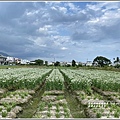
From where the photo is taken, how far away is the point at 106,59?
3795 mm

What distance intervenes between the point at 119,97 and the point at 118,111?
4.87ft

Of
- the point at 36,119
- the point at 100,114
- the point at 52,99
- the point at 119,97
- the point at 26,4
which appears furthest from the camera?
the point at 119,97

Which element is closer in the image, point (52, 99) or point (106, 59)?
point (106, 59)

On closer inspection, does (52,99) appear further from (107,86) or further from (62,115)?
(107,86)

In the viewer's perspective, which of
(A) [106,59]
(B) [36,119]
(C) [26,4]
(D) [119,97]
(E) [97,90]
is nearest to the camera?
(B) [36,119]

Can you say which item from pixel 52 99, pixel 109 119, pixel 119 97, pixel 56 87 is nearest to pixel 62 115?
pixel 109 119

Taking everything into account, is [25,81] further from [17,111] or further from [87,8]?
[87,8]

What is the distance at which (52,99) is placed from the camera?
14.2ft

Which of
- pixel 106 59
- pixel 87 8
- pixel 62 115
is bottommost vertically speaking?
pixel 62 115

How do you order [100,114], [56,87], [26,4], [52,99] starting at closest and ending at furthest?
[100,114] < [26,4] < [52,99] < [56,87]

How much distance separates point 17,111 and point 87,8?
1.83 meters

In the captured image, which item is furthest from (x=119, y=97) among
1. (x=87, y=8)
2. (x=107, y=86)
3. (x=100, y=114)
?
(x=87, y=8)

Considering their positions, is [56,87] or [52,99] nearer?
[52,99]

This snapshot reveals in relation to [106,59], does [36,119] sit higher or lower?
lower
